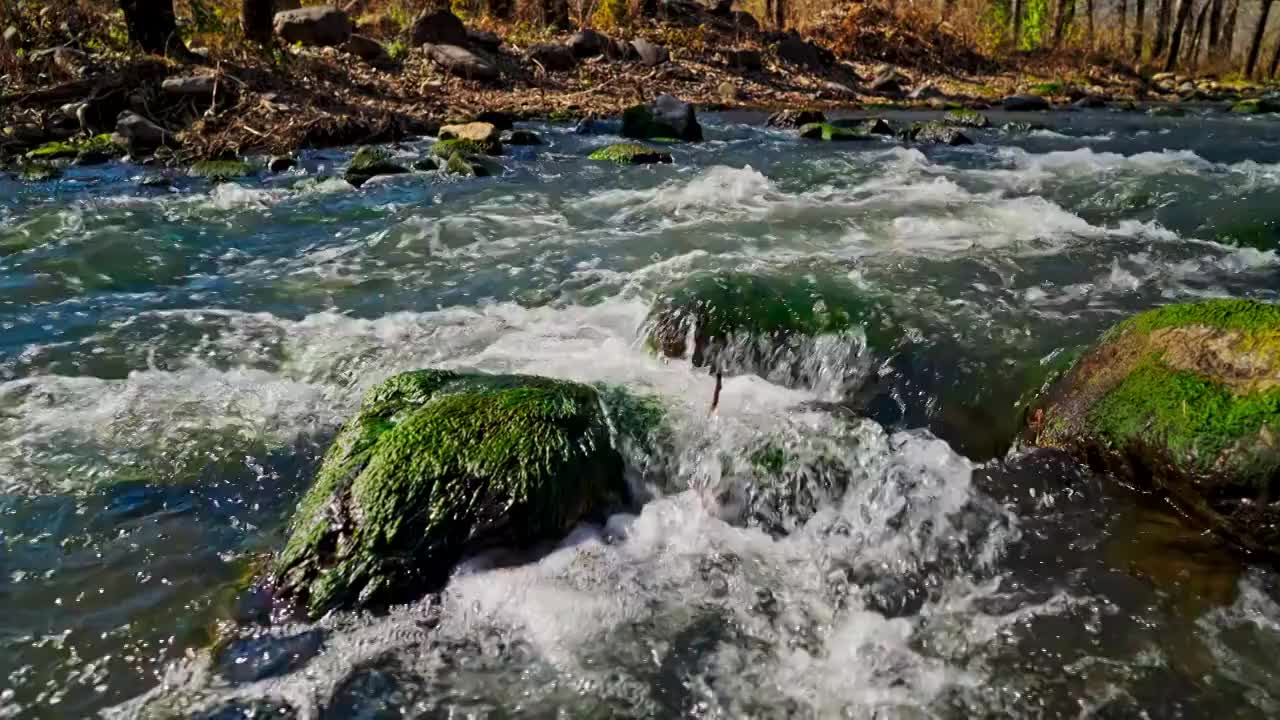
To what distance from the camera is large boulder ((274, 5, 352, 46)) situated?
15039 mm

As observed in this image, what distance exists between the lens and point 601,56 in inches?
712

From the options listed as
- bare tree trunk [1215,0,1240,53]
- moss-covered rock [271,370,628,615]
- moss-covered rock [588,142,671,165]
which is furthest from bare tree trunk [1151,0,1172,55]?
moss-covered rock [271,370,628,615]

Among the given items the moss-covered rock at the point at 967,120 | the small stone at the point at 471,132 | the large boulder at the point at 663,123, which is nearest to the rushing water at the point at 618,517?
the small stone at the point at 471,132

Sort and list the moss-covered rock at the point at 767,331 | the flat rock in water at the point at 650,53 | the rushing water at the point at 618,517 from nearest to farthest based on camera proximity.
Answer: the rushing water at the point at 618,517 → the moss-covered rock at the point at 767,331 → the flat rock in water at the point at 650,53

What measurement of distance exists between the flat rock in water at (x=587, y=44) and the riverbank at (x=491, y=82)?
4 cm

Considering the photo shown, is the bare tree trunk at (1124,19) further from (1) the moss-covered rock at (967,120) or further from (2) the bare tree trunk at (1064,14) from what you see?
(1) the moss-covered rock at (967,120)

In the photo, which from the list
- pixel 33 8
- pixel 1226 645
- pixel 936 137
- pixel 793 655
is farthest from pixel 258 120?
pixel 1226 645

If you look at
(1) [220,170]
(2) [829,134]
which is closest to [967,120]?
(2) [829,134]

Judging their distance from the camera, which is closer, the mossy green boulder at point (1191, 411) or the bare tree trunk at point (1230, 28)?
the mossy green boulder at point (1191, 411)

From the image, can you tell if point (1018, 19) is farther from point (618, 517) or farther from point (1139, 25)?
point (618, 517)

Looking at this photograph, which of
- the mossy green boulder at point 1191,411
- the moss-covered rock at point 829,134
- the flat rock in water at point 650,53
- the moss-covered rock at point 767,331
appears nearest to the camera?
the mossy green boulder at point 1191,411

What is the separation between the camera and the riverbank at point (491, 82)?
11.1 metres

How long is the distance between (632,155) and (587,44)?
884cm

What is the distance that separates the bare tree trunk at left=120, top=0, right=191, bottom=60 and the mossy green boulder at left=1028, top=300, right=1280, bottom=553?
12660 millimetres
